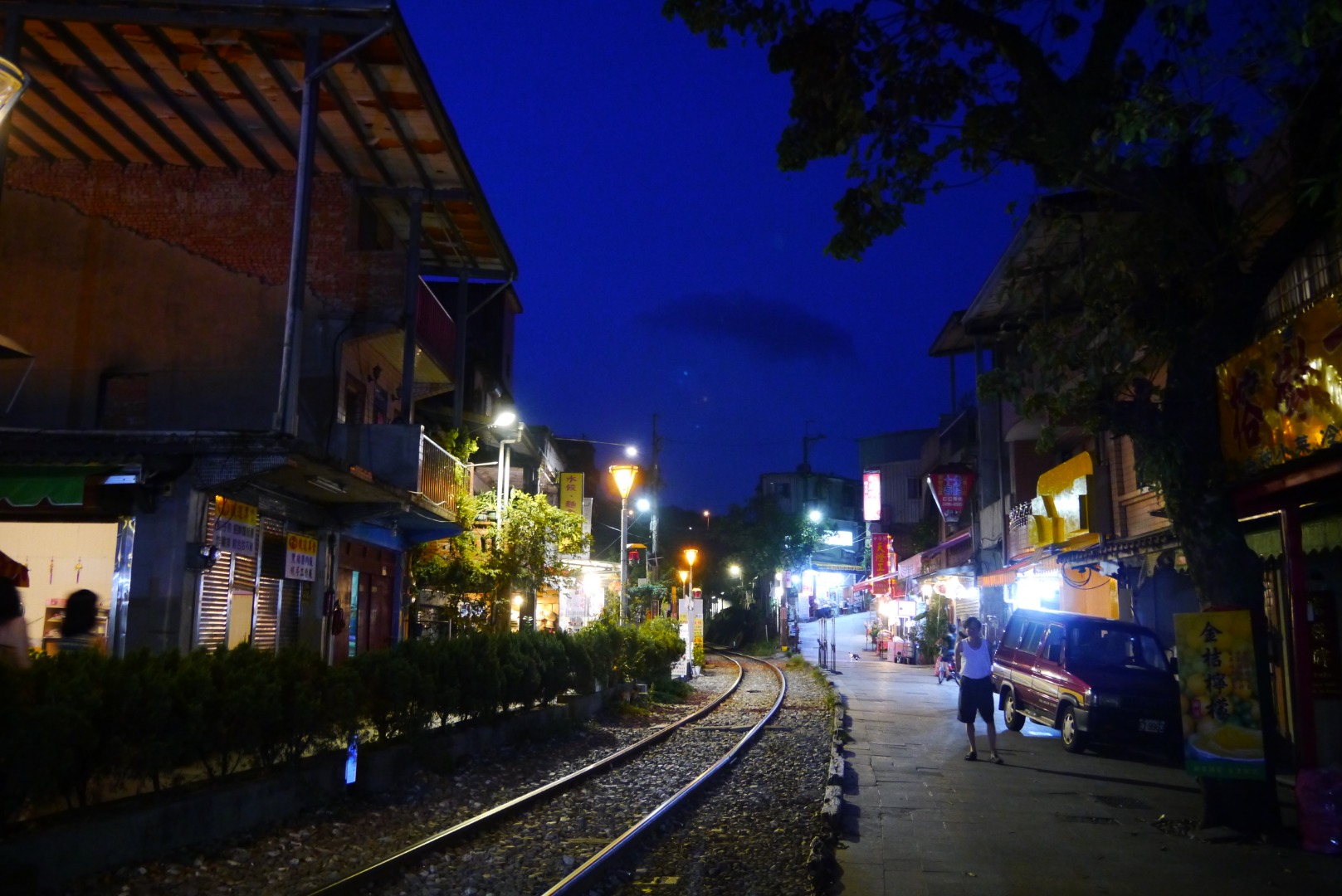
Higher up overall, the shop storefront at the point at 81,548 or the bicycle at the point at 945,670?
the shop storefront at the point at 81,548

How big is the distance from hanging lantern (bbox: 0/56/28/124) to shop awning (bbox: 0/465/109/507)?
17.5ft

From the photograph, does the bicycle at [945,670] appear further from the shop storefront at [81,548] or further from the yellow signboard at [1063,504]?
the shop storefront at [81,548]

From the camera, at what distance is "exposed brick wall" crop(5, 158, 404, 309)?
697 inches

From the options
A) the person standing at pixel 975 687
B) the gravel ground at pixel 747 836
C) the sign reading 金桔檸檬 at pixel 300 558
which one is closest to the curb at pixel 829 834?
the gravel ground at pixel 747 836

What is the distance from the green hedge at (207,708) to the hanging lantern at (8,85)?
4268 millimetres

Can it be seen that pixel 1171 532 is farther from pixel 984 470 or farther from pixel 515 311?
pixel 515 311

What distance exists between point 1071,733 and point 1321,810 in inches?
238

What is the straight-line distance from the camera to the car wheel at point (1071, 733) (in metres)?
13.8

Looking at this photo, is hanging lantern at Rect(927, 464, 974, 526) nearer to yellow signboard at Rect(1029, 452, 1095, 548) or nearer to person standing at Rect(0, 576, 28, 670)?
yellow signboard at Rect(1029, 452, 1095, 548)

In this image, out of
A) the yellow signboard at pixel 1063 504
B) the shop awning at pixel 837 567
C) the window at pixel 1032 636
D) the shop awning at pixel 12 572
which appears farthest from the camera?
the shop awning at pixel 837 567

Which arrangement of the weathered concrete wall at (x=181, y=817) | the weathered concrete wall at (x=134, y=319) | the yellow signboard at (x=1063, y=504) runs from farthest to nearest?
1. the yellow signboard at (x=1063, y=504)
2. the weathered concrete wall at (x=134, y=319)
3. the weathered concrete wall at (x=181, y=817)

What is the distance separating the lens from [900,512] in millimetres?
54938

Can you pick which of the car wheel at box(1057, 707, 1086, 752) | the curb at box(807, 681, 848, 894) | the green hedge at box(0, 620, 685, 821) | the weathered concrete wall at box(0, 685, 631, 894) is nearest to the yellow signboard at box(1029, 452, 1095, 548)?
the car wheel at box(1057, 707, 1086, 752)

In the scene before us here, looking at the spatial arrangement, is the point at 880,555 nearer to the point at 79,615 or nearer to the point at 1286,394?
the point at 1286,394
